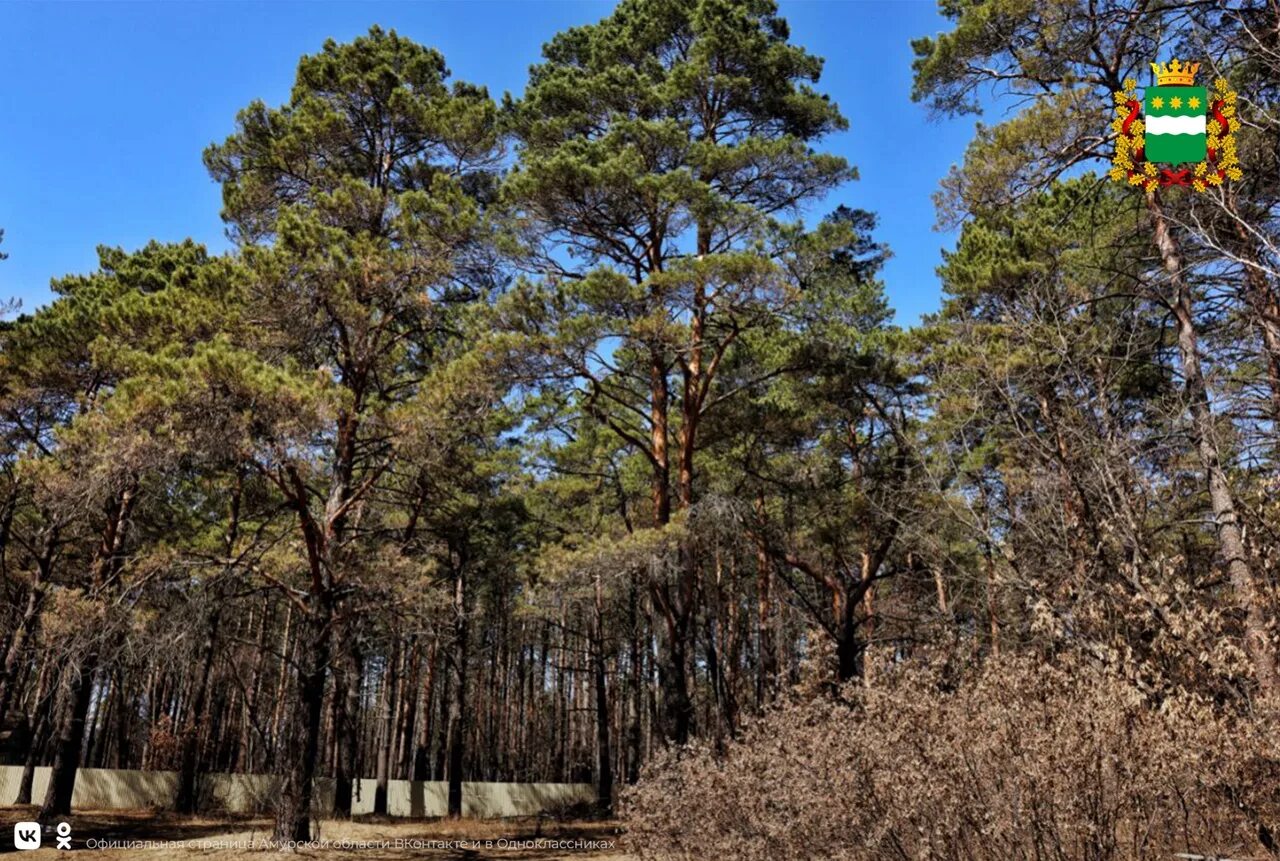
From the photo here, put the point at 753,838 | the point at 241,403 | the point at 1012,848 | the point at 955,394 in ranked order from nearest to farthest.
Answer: the point at 1012,848, the point at 753,838, the point at 241,403, the point at 955,394

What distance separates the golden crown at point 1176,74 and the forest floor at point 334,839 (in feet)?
32.2

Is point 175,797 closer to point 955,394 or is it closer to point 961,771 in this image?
point 955,394

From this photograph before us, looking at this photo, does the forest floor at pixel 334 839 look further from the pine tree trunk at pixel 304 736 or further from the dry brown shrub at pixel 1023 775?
the dry brown shrub at pixel 1023 775

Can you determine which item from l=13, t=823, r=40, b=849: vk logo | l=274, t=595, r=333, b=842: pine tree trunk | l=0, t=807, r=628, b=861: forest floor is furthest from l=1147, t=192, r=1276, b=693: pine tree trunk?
l=13, t=823, r=40, b=849: vk logo

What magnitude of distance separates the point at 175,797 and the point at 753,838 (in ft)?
63.8

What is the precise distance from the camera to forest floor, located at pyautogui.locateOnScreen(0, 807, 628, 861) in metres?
9.57

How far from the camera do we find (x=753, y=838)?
5.99 meters

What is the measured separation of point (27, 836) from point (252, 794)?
965cm

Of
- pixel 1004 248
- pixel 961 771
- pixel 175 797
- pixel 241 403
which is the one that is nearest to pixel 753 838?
pixel 961 771

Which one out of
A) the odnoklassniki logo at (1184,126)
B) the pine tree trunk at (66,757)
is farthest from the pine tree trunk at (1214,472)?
the pine tree trunk at (66,757)

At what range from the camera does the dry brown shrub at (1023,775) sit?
389cm

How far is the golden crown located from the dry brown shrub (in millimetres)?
4979

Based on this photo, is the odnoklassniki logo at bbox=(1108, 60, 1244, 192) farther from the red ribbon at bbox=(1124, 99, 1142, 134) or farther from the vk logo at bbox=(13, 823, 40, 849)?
the vk logo at bbox=(13, 823, 40, 849)

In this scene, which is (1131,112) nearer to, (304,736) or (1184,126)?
(1184,126)
